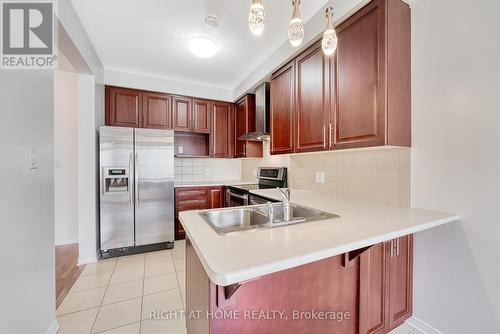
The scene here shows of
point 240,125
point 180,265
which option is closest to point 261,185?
point 240,125

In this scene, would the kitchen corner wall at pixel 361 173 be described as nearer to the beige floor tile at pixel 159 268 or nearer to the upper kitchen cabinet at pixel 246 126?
the upper kitchen cabinet at pixel 246 126

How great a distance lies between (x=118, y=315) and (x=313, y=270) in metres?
1.63

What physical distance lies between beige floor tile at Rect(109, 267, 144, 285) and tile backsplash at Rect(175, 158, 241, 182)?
63.0 inches

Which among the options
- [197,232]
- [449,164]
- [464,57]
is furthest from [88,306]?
[464,57]

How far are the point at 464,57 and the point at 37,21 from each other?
2754mm

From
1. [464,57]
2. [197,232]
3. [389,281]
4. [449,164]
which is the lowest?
[389,281]

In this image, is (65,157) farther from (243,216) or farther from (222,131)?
(243,216)

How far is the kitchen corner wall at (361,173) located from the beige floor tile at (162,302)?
1.71m

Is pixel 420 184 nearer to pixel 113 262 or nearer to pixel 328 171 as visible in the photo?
pixel 328 171

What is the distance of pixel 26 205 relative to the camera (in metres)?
1.15

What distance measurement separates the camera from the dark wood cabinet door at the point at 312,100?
1.74 meters

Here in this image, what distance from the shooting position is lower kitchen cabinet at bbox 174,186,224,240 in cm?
315

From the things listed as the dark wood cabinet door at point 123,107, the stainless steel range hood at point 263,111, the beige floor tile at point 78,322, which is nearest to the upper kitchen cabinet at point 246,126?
the stainless steel range hood at point 263,111

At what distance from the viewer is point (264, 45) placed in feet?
7.79
